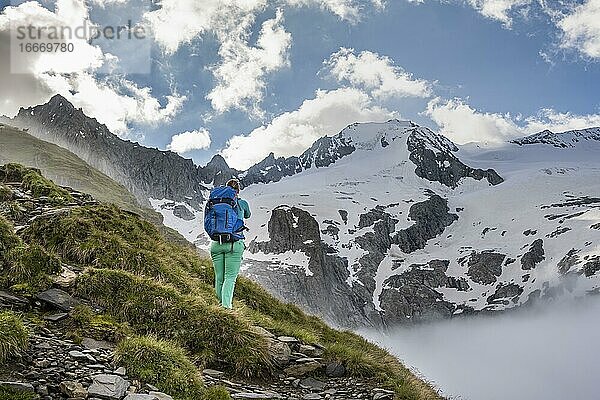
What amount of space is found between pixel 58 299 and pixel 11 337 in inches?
101

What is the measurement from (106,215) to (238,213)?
251 inches

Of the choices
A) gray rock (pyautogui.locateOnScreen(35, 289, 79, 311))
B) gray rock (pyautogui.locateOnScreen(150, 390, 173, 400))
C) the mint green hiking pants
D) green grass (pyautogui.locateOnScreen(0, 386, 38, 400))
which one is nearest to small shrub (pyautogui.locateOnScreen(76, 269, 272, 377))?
gray rock (pyautogui.locateOnScreen(35, 289, 79, 311))

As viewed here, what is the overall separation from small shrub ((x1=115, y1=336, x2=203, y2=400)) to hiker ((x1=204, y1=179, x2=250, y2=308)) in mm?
4487

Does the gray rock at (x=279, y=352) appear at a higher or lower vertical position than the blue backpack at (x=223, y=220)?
lower

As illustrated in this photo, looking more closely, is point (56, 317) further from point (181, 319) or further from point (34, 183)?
point (34, 183)

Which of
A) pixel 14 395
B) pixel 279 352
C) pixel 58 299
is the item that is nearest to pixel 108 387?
pixel 14 395

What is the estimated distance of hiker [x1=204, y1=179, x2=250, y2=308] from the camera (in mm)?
12773

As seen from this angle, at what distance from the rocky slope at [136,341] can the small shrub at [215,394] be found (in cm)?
2

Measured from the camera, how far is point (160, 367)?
7.82m

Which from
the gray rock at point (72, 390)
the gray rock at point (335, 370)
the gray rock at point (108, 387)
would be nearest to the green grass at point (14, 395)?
the gray rock at point (72, 390)

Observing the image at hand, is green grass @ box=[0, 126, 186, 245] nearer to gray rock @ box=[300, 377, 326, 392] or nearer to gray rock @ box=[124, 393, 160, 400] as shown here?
gray rock @ box=[300, 377, 326, 392]

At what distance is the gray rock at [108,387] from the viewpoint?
668 cm

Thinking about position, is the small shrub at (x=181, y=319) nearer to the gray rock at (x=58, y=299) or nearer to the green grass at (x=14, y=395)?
the gray rock at (x=58, y=299)

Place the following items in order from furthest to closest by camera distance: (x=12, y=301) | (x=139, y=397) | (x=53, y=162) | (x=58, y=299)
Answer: (x=53, y=162) → (x=58, y=299) → (x=12, y=301) → (x=139, y=397)
